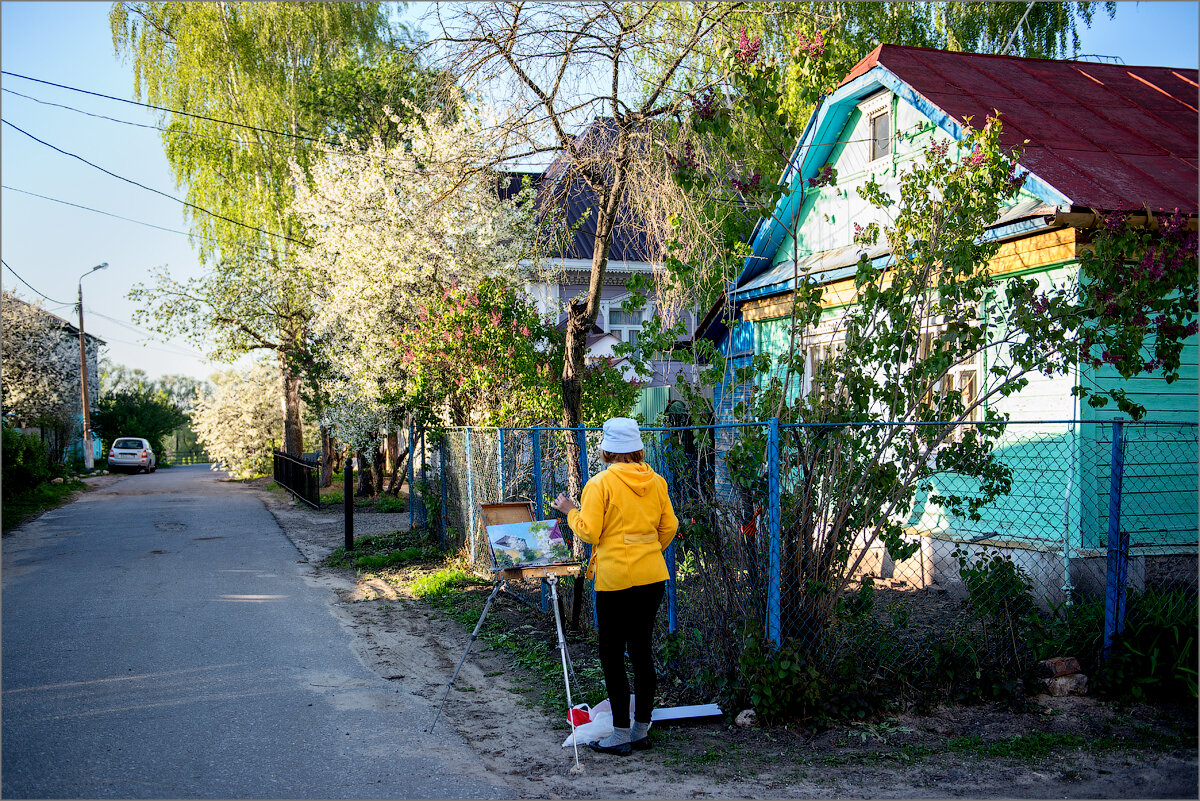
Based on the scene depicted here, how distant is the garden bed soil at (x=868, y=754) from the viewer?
14.0ft

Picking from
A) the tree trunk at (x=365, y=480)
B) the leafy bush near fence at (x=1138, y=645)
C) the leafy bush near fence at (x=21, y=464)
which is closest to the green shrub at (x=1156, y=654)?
the leafy bush near fence at (x=1138, y=645)

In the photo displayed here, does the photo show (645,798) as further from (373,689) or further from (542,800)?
(373,689)

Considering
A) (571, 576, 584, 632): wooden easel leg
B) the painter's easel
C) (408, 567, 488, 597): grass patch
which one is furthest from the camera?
(408, 567, 488, 597): grass patch

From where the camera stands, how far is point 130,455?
38.4 meters

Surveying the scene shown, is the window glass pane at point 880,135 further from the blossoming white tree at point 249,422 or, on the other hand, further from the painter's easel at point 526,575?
the blossoming white tree at point 249,422

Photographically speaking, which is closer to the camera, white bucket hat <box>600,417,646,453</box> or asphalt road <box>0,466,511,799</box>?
asphalt road <box>0,466,511,799</box>

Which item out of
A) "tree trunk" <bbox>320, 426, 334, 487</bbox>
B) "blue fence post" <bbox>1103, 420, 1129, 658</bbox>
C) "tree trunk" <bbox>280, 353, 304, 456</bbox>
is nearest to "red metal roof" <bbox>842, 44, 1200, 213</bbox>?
"blue fence post" <bbox>1103, 420, 1129, 658</bbox>

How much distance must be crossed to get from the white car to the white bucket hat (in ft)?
129

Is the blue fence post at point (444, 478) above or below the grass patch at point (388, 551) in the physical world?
above

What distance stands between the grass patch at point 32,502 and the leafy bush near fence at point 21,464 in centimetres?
20

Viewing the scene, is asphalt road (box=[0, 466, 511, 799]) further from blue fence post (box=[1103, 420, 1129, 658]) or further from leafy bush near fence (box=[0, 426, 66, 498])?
leafy bush near fence (box=[0, 426, 66, 498])


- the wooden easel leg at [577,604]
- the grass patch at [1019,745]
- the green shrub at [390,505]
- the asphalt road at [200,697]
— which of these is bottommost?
the green shrub at [390,505]

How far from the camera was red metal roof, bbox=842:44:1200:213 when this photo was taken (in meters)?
7.89

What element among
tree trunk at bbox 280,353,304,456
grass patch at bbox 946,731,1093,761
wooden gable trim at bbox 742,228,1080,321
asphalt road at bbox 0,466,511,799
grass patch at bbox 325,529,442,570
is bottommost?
grass patch at bbox 325,529,442,570
